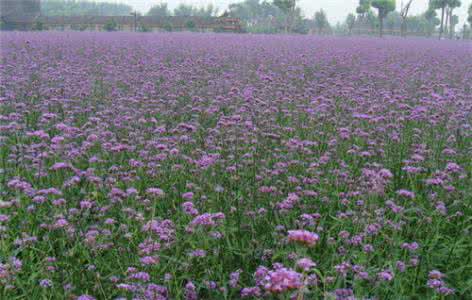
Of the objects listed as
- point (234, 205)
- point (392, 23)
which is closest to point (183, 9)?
point (392, 23)

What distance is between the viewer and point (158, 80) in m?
8.27

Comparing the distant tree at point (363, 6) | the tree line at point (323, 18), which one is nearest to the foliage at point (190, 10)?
the tree line at point (323, 18)

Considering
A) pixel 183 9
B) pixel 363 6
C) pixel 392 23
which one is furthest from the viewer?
pixel 183 9

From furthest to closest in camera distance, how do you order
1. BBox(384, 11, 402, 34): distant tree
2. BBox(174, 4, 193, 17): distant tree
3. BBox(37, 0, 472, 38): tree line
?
1. BBox(174, 4, 193, 17): distant tree
2. BBox(384, 11, 402, 34): distant tree
3. BBox(37, 0, 472, 38): tree line

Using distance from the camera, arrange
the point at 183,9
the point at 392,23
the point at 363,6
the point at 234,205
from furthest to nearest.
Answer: the point at 183,9, the point at 392,23, the point at 363,6, the point at 234,205

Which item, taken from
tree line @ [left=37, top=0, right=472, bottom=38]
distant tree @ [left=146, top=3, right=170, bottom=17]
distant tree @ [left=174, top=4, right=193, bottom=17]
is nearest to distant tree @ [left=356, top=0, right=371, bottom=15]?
tree line @ [left=37, top=0, right=472, bottom=38]

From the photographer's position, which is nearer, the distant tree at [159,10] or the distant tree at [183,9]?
the distant tree at [159,10]

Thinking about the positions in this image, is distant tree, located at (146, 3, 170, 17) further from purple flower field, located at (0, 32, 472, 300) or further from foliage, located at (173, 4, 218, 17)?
purple flower field, located at (0, 32, 472, 300)

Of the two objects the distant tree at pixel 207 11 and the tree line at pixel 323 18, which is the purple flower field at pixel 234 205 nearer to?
the tree line at pixel 323 18

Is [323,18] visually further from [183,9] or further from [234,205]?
[234,205]

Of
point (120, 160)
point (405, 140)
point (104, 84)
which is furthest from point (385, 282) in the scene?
point (104, 84)

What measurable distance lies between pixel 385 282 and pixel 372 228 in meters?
0.33

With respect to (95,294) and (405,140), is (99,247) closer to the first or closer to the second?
(95,294)

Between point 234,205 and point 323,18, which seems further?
point 323,18
